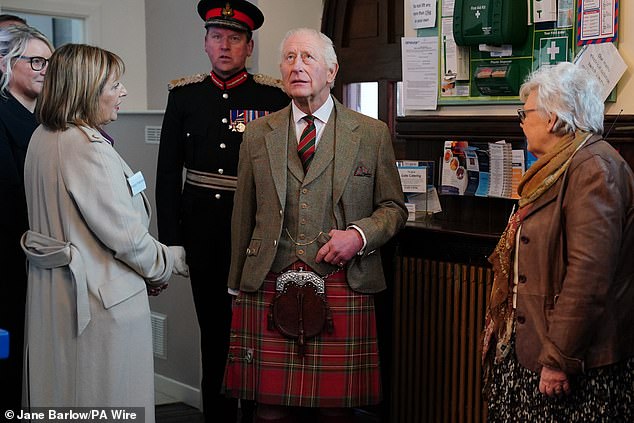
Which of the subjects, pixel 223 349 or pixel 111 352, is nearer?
pixel 111 352

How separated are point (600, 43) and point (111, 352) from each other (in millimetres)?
1749

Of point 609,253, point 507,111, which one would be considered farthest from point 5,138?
point 609,253

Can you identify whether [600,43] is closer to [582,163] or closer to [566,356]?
[582,163]

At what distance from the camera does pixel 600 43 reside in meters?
2.79

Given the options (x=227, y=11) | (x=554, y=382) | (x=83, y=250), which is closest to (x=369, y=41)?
(x=227, y=11)

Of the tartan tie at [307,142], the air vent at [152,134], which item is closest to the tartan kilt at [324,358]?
the tartan tie at [307,142]

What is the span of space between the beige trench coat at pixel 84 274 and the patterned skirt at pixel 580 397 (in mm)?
1055

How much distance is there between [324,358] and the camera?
277 cm

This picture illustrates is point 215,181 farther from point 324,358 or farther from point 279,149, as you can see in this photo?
point 324,358

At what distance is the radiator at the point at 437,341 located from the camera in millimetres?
2998

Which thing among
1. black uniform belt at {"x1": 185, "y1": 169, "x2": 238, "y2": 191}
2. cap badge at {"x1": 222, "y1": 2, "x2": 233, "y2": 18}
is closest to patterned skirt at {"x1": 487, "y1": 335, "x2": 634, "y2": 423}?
black uniform belt at {"x1": 185, "y1": 169, "x2": 238, "y2": 191}

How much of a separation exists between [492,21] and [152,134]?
5.88ft

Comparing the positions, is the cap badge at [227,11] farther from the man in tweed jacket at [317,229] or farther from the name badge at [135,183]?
the name badge at [135,183]

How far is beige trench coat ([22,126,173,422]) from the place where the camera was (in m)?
2.43
